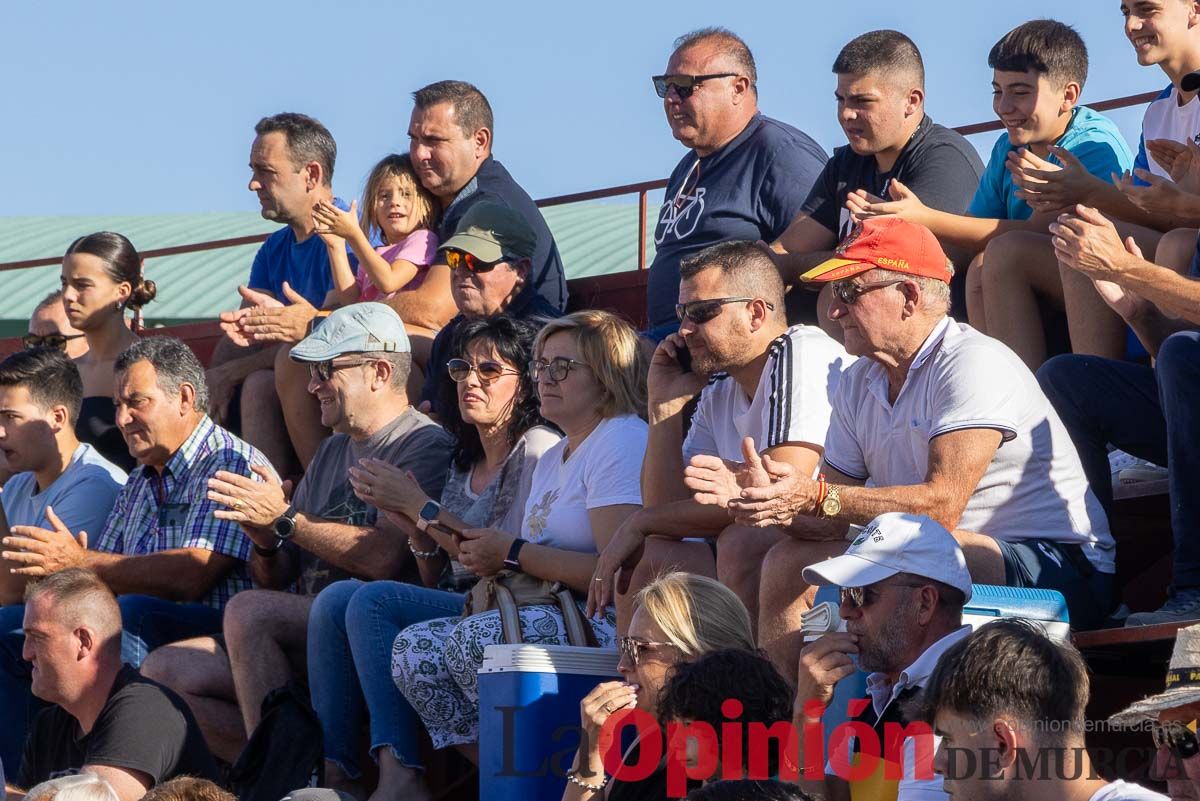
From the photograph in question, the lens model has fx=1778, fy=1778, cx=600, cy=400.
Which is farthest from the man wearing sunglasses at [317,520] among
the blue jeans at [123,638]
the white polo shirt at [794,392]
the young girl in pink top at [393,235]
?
the white polo shirt at [794,392]

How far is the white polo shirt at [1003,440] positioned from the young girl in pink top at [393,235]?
3.68 meters

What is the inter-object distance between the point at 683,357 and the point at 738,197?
168cm

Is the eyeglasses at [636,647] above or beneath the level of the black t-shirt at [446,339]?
beneath

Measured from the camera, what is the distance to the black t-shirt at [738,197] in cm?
759

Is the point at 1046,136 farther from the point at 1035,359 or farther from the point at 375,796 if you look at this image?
the point at 375,796

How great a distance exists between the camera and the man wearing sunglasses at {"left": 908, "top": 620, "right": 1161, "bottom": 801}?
141 inches

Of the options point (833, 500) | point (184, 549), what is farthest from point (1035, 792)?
point (184, 549)

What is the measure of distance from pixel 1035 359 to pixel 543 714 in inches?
91.8

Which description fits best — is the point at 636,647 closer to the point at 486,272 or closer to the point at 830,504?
the point at 830,504

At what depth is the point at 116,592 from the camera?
7148mm

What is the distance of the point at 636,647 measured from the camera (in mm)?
4797

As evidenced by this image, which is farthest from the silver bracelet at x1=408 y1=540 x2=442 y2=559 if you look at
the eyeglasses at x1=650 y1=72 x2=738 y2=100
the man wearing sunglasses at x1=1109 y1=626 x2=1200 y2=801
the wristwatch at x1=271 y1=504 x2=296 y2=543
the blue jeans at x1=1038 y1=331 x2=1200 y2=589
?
the man wearing sunglasses at x1=1109 y1=626 x2=1200 y2=801

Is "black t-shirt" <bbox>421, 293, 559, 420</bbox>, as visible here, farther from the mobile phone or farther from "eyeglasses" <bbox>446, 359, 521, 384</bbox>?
the mobile phone

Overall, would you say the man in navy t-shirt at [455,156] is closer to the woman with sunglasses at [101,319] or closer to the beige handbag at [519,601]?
the woman with sunglasses at [101,319]
